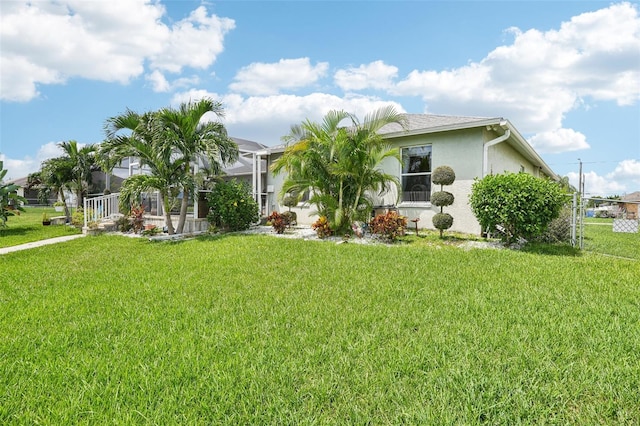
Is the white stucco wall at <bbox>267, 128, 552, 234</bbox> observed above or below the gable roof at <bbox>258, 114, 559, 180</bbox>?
below

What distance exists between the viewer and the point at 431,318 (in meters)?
3.52

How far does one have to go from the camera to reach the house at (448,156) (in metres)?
9.62

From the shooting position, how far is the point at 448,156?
10.2 m

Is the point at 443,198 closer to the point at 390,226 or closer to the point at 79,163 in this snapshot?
the point at 390,226

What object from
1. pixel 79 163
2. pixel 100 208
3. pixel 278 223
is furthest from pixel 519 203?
pixel 79 163

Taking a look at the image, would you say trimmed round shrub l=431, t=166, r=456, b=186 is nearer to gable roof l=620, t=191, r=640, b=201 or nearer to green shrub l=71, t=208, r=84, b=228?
green shrub l=71, t=208, r=84, b=228

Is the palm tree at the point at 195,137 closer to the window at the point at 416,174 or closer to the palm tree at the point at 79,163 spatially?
the window at the point at 416,174

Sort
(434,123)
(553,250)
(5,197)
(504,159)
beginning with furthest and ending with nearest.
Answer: (5,197), (504,159), (434,123), (553,250)

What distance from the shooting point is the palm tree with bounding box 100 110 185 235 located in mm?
9594

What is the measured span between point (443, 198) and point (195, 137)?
7757mm

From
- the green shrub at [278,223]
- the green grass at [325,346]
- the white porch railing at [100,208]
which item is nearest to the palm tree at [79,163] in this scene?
the white porch railing at [100,208]

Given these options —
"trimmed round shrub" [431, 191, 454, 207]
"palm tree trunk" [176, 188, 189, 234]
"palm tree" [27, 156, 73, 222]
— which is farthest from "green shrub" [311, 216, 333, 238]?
"palm tree" [27, 156, 73, 222]

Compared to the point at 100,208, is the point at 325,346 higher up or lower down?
lower down

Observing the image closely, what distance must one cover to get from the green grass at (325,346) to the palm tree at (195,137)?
5048 mm
